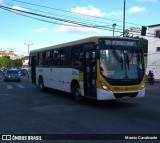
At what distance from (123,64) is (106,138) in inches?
239

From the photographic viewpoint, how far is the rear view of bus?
528 inches

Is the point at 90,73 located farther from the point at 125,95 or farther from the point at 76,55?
the point at 76,55

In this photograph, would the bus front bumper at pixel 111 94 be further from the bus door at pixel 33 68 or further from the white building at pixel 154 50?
the white building at pixel 154 50

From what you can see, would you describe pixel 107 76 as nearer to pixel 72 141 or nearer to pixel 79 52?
pixel 79 52

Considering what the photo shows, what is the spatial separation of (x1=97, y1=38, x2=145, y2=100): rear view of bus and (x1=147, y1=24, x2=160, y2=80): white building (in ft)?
110

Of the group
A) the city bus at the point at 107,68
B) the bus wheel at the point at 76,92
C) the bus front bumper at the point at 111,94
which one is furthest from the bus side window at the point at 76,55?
the bus front bumper at the point at 111,94

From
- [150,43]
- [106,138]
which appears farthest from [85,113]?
[150,43]

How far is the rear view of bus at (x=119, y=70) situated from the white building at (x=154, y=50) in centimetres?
3344

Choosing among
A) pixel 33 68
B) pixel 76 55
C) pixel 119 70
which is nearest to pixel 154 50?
pixel 33 68

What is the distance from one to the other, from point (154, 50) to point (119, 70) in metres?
35.7

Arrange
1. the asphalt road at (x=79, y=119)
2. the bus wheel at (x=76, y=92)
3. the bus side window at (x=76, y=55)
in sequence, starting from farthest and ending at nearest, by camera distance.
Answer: the bus wheel at (x=76, y=92)
the bus side window at (x=76, y=55)
the asphalt road at (x=79, y=119)

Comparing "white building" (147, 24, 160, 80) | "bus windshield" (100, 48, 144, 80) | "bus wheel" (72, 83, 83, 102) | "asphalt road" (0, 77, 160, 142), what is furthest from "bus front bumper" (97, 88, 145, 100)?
"white building" (147, 24, 160, 80)

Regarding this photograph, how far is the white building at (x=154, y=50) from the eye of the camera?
46.8m

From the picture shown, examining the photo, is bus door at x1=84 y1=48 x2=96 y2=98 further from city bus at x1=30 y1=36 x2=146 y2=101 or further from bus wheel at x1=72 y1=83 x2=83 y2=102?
bus wheel at x1=72 y1=83 x2=83 y2=102
